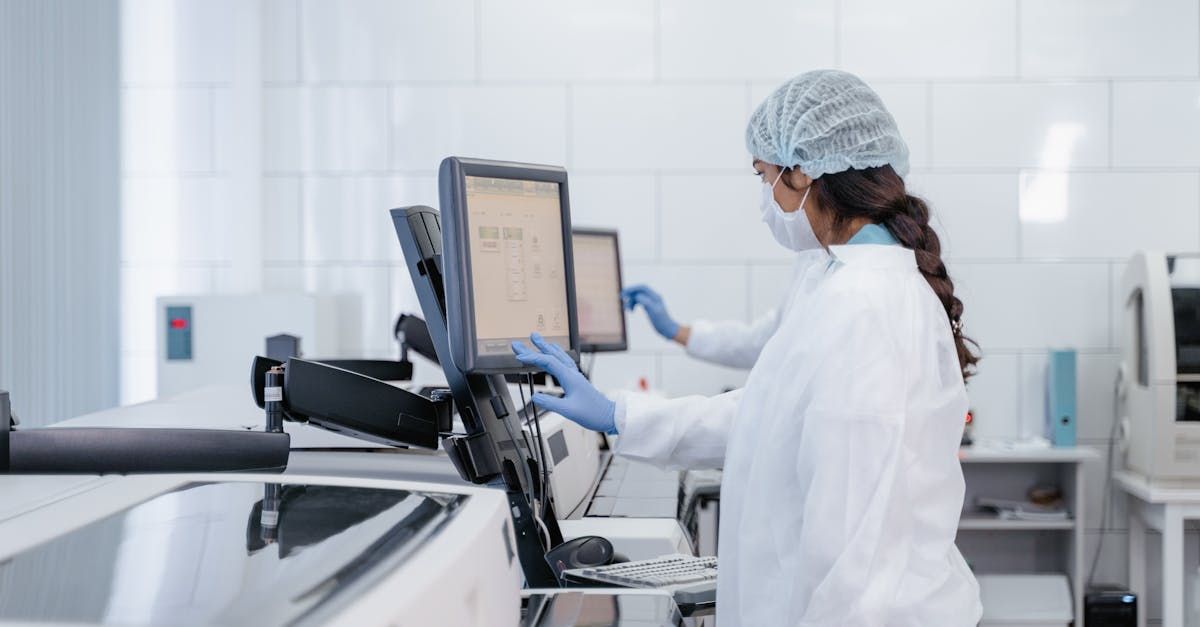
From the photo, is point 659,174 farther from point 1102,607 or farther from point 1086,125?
point 1102,607

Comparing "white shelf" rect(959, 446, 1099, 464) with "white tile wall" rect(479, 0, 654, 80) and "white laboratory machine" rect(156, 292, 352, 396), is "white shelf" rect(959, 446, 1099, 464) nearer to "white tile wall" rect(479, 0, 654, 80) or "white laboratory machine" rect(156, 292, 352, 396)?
"white tile wall" rect(479, 0, 654, 80)

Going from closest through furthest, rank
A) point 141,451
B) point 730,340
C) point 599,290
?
point 141,451 < point 599,290 < point 730,340

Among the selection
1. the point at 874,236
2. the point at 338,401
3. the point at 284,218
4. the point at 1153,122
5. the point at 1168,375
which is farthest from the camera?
the point at 284,218

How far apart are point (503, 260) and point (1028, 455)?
8.00 ft

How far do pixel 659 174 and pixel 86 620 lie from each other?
317 cm

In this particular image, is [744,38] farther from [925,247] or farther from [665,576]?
[665,576]

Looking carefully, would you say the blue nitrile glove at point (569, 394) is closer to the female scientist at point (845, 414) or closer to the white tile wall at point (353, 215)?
the female scientist at point (845, 414)

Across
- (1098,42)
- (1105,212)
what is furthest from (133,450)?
(1098,42)

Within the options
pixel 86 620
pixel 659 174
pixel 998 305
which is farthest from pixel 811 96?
pixel 998 305

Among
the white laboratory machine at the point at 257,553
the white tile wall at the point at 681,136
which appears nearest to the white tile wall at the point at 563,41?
the white tile wall at the point at 681,136

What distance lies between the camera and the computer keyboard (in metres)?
1.25

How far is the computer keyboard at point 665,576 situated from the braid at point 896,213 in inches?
18.0

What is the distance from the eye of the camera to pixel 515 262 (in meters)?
1.33

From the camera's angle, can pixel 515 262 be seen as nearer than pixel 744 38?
Yes
